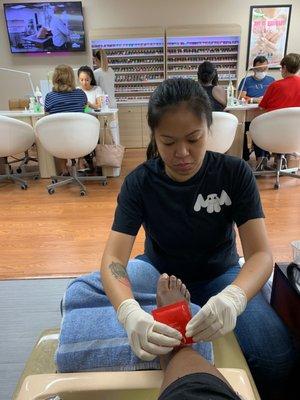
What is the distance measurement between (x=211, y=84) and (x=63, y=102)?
56.5 inches

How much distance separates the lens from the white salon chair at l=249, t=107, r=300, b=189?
2791 mm

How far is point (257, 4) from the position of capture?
4980 millimetres

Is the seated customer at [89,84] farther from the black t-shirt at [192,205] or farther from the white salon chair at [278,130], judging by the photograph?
the black t-shirt at [192,205]

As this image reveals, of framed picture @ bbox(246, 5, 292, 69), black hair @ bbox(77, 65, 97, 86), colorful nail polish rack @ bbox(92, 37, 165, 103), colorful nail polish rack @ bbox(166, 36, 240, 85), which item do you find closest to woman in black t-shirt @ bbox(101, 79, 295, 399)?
black hair @ bbox(77, 65, 97, 86)

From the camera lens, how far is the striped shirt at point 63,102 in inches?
122

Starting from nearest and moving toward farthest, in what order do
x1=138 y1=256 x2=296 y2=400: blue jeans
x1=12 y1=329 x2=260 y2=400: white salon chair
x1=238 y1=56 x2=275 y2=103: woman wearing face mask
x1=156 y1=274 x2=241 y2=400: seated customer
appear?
x1=156 y1=274 x2=241 y2=400: seated customer < x1=12 y1=329 x2=260 y2=400: white salon chair < x1=138 y1=256 x2=296 y2=400: blue jeans < x1=238 y1=56 x2=275 y2=103: woman wearing face mask

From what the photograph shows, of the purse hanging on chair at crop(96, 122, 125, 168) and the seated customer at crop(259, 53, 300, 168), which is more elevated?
the seated customer at crop(259, 53, 300, 168)

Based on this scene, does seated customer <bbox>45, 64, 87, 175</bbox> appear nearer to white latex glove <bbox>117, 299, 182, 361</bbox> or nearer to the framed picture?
white latex glove <bbox>117, 299, 182, 361</bbox>

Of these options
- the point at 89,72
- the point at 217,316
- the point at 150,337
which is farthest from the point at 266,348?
the point at 89,72

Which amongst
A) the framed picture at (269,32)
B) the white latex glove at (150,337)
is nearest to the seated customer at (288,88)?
the framed picture at (269,32)

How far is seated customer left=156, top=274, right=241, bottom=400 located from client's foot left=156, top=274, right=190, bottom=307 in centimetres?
13

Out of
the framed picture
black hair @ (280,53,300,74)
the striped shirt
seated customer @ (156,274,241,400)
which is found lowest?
seated customer @ (156,274,241,400)

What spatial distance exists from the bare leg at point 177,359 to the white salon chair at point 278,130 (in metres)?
2.35

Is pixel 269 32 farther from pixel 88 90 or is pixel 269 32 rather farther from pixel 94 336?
pixel 94 336
